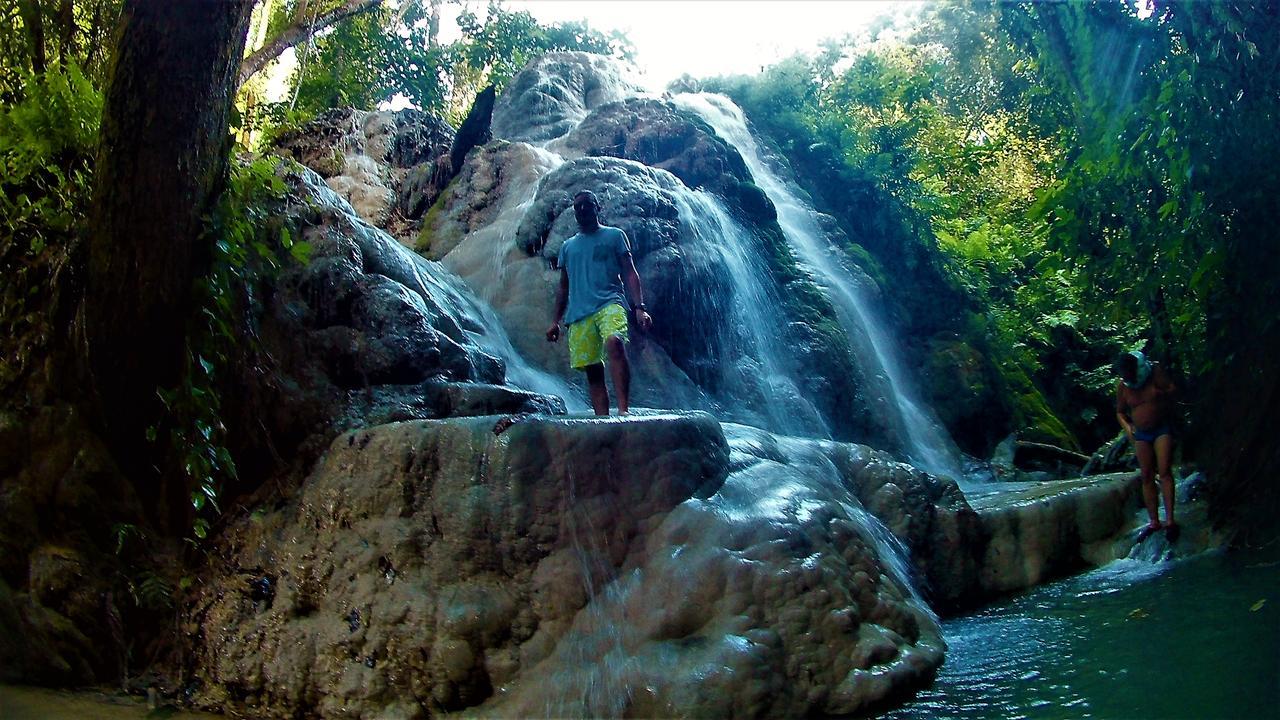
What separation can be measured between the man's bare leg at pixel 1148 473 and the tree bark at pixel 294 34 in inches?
440

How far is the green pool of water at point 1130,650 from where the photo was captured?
10.9ft

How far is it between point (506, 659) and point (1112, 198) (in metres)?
4.93

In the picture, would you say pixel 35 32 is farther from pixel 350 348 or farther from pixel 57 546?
pixel 57 546

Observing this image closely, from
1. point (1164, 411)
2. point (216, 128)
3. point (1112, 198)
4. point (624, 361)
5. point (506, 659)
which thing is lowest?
point (506, 659)

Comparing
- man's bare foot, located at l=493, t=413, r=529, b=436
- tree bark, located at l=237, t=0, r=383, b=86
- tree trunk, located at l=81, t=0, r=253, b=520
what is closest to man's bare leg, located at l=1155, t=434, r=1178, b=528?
man's bare foot, located at l=493, t=413, r=529, b=436

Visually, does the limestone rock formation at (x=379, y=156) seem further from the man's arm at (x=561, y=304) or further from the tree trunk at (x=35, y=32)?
the man's arm at (x=561, y=304)

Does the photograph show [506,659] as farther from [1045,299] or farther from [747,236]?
[1045,299]

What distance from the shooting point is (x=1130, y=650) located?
4043mm

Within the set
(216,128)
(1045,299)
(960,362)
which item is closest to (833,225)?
(960,362)

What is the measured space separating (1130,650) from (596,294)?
134 inches

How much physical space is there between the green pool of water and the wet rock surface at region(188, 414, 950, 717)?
1.10 feet

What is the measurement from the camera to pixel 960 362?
13.1 m

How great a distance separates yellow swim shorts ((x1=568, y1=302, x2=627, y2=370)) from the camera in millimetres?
5438

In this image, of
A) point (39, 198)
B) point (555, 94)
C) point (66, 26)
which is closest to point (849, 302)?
point (555, 94)
